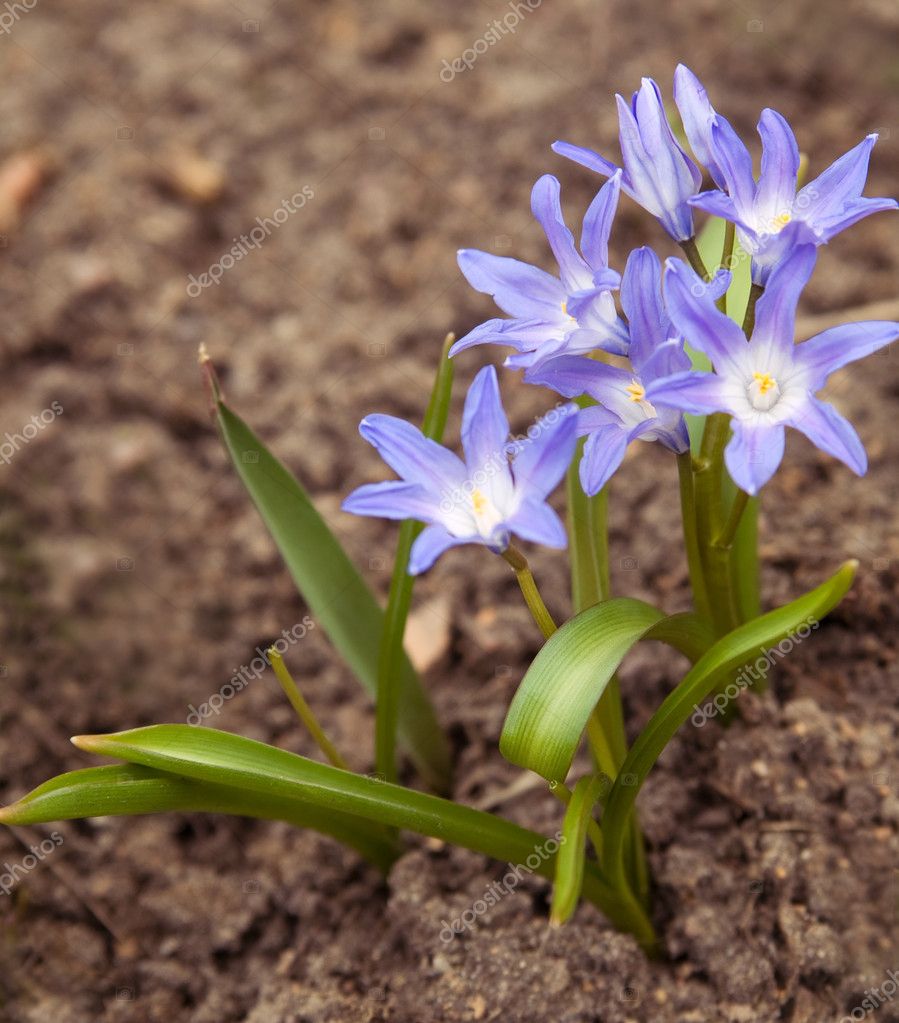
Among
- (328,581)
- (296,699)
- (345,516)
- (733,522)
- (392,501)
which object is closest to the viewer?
(392,501)

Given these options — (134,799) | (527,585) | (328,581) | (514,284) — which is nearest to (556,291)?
(514,284)

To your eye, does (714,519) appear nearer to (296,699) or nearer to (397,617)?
Result: (397,617)

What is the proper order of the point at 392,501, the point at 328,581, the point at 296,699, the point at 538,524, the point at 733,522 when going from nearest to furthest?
the point at 538,524
the point at 392,501
the point at 733,522
the point at 296,699
the point at 328,581

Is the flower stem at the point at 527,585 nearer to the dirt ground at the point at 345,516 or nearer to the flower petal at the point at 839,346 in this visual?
the flower petal at the point at 839,346

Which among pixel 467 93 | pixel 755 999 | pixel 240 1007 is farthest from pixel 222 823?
pixel 467 93

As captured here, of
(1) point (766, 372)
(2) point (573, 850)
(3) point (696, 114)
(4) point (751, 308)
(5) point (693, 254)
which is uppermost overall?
(3) point (696, 114)

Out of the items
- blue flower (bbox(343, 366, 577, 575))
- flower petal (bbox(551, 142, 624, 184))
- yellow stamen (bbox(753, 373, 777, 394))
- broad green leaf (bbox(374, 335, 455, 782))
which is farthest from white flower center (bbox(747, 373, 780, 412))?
broad green leaf (bbox(374, 335, 455, 782))

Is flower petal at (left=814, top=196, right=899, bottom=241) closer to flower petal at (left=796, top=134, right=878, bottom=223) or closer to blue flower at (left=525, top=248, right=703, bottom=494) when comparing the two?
flower petal at (left=796, top=134, right=878, bottom=223)

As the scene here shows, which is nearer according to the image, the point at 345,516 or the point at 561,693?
the point at 561,693
